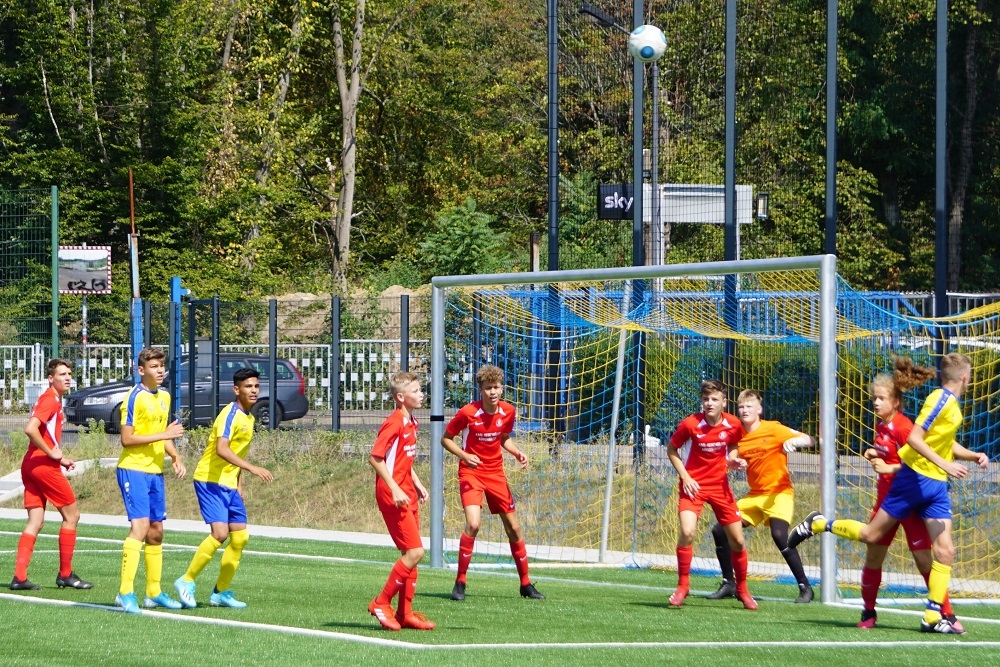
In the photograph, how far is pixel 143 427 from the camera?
938 cm

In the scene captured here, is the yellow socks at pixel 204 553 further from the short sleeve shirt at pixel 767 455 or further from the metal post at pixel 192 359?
the metal post at pixel 192 359

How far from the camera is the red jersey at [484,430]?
10359mm

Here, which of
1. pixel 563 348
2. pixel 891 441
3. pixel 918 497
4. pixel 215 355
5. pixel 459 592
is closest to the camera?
pixel 918 497

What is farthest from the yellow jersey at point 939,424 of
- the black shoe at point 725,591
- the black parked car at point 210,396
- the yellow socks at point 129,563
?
the black parked car at point 210,396

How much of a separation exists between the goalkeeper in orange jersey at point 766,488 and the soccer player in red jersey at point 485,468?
4.88 feet

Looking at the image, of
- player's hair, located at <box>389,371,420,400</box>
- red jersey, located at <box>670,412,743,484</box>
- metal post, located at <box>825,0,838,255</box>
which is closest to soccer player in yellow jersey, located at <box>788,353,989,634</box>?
red jersey, located at <box>670,412,743,484</box>

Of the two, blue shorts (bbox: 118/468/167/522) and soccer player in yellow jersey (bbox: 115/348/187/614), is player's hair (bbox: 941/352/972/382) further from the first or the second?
blue shorts (bbox: 118/468/167/522)

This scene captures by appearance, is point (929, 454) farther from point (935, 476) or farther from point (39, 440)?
point (39, 440)

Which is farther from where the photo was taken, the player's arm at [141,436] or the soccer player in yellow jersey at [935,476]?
the player's arm at [141,436]

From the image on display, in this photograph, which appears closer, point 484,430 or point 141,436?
point 141,436

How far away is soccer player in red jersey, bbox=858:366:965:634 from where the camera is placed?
28.2 feet

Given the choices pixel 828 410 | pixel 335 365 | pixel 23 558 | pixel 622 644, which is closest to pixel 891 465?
pixel 828 410

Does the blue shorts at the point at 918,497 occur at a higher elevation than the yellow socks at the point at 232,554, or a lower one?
higher

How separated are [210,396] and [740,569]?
13986 mm
